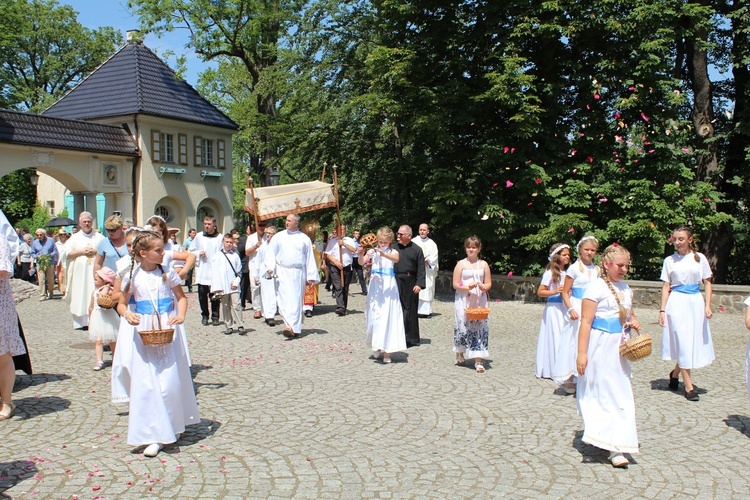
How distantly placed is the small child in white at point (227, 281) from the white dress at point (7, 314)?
5.14 m

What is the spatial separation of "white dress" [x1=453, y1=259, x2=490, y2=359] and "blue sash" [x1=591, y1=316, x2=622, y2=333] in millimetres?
3395

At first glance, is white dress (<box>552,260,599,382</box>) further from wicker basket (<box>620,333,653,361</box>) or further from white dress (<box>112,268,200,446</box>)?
white dress (<box>112,268,200,446</box>)

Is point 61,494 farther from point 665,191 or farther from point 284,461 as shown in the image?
point 665,191

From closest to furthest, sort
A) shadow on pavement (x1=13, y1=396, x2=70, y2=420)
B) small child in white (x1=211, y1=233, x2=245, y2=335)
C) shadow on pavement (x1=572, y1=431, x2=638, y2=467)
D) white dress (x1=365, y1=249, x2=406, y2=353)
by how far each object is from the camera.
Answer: shadow on pavement (x1=572, y1=431, x2=638, y2=467) < shadow on pavement (x1=13, y1=396, x2=70, y2=420) < white dress (x1=365, y1=249, x2=406, y2=353) < small child in white (x1=211, y1=233, x2=245, y2=335)

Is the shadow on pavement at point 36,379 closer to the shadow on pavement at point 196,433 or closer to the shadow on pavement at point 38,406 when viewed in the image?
the shadow on pavement at point 38,406

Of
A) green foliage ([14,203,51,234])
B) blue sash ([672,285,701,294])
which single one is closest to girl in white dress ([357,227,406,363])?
blue sash ([672,285,701,294])

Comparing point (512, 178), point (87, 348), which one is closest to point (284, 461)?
point (87, 348)

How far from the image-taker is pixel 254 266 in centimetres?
1482

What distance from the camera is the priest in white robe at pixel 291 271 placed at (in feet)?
38.1

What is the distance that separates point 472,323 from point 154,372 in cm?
455

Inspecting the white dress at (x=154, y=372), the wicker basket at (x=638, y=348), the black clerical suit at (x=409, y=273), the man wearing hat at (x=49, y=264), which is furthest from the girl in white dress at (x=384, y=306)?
the man wearing hat at (x=49, y=264)

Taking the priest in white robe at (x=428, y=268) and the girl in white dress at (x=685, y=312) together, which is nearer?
the girl in white dress at (x=685, y=312)

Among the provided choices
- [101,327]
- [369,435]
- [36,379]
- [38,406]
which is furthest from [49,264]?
[369,435]

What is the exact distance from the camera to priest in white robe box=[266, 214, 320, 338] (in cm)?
1162
